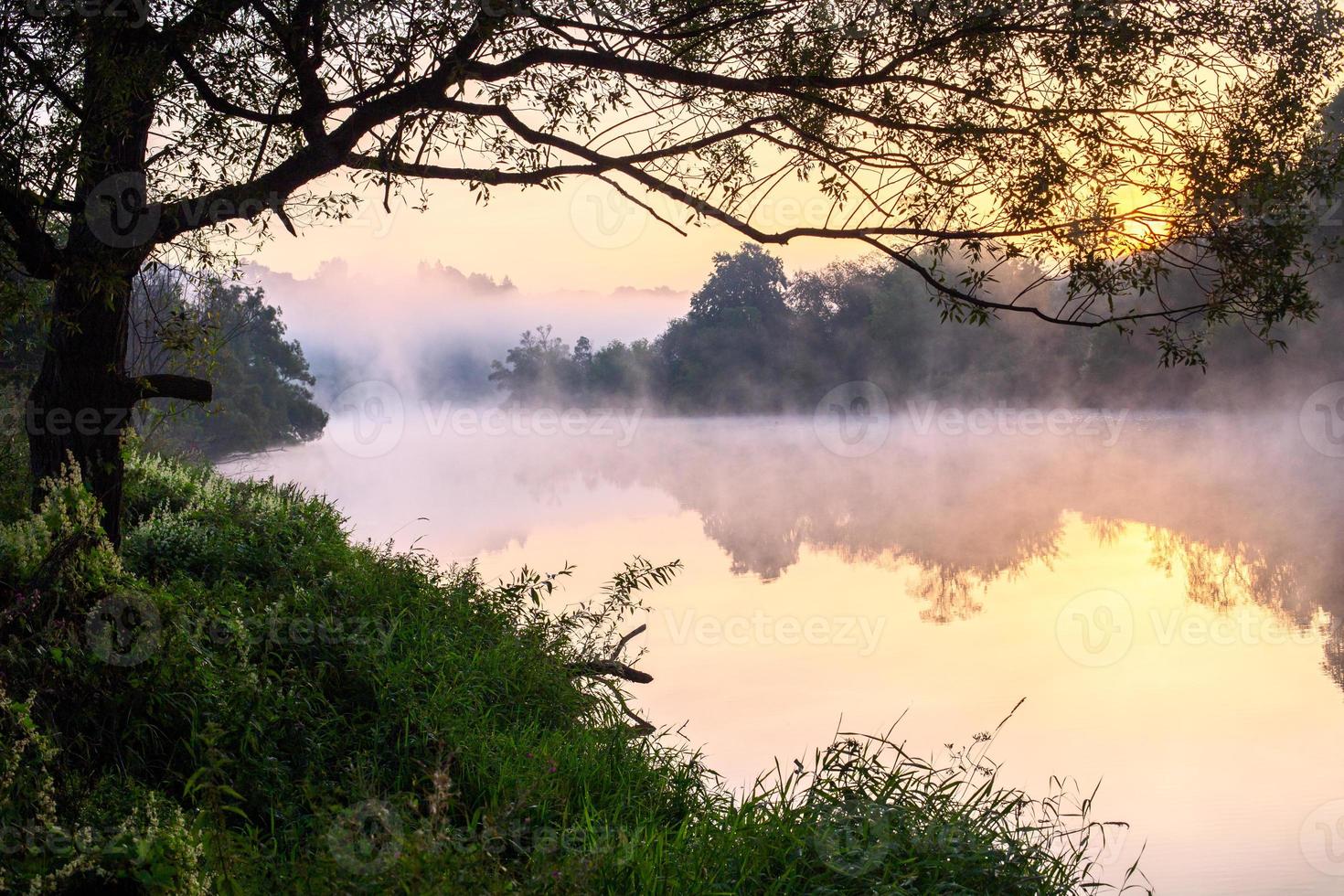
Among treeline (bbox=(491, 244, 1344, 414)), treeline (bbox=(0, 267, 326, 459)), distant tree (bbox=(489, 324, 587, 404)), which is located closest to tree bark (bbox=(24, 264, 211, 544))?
treeline (bbox=(0, 267, 326, 459))

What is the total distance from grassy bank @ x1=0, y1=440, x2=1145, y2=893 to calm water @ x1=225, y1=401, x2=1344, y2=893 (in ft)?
7.86

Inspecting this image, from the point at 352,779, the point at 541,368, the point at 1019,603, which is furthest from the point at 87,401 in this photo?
the point at 541,368

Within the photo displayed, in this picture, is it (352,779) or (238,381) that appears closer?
(352,779)

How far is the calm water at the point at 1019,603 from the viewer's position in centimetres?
771

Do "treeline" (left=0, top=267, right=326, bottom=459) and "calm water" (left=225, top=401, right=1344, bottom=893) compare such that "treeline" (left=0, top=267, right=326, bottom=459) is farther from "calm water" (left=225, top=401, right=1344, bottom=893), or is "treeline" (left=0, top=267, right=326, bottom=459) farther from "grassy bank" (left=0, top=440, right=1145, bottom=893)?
"grassy bank" (left=0, top=440, right=1145, bottom=893)

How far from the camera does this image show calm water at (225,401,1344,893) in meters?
7.71

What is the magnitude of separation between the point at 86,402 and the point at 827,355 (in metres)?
43.3

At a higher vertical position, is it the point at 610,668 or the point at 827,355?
the point at 827,355

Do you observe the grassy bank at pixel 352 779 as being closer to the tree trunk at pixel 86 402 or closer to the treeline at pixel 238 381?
the tree trunk at pixel 86 402

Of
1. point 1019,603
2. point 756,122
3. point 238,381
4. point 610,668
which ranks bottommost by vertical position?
point 1019,603

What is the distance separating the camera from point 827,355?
47.8 metres

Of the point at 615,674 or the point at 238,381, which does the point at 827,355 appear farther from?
the point at 615,674

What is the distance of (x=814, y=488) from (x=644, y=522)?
6.88 m

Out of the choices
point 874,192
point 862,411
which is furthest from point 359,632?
point 862,411
